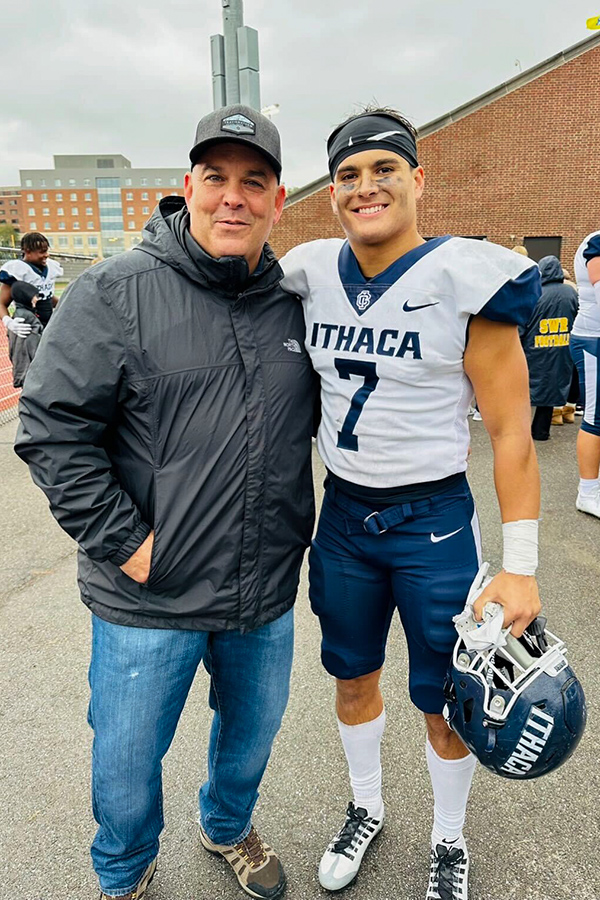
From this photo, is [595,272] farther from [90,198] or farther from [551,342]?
[90,198]

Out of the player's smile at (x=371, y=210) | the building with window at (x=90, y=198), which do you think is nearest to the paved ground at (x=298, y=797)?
the player's smile at (x=371, y=210)

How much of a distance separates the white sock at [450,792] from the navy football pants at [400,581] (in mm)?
203

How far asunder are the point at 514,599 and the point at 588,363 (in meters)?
3.63

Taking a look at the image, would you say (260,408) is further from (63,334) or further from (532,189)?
(532,189)

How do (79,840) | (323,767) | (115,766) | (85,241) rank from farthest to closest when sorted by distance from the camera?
(85,241) < (323,767) < (79,840) < (115,766)

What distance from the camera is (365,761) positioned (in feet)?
6.92

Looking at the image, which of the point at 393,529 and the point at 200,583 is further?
the point at 393,529

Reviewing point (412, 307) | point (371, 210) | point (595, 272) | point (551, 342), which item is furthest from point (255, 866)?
point (551, 342)

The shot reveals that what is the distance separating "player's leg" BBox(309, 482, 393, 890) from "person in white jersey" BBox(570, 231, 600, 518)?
132 inches

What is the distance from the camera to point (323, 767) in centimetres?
245

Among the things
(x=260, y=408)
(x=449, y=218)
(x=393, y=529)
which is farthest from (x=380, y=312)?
(x=449, y=218)

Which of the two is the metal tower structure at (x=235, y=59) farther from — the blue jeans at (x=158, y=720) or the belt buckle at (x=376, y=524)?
the blue jeans at (x=158, y=720)

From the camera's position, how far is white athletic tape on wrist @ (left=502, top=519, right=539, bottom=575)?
A: 1677mm

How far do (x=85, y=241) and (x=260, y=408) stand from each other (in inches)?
4423
